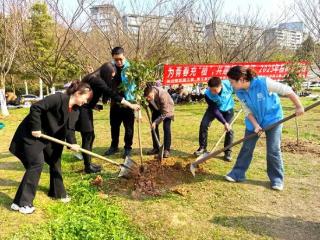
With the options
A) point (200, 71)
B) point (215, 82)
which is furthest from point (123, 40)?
point (215, 82)

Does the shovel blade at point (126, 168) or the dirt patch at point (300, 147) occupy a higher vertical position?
the shovel blade at point (126, 168)

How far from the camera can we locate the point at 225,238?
3322 millimetres

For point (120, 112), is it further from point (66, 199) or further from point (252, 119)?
point (252, 119)

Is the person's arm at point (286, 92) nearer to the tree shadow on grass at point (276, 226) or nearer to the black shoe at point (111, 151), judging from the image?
the tree shadow on grass at point (276, 226)

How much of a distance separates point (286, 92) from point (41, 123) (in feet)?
9.13

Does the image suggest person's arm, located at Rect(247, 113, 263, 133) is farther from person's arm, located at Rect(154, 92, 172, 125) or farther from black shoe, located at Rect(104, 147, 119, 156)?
black shoe, located at Rect(104, 147, 119, 156)

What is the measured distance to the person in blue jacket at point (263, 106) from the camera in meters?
4.07

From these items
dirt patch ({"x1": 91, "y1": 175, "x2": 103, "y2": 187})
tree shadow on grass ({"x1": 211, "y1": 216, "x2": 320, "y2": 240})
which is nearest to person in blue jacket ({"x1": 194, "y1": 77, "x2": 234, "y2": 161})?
tree shadow on grass ({"x1": 211, "y1": 216, "x2": 320, "y2": 240})

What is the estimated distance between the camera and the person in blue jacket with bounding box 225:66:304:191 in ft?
13.3

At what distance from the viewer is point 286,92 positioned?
3.94 meters

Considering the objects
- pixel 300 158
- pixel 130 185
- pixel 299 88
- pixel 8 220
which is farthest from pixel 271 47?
pixel 8 220

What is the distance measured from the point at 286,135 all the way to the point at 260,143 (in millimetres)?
1189

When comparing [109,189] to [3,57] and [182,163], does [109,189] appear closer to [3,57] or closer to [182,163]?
[182,163]

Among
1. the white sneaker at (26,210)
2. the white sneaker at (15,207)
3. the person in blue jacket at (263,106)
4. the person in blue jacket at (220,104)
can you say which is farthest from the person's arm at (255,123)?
the white sneaker at (15,207)
